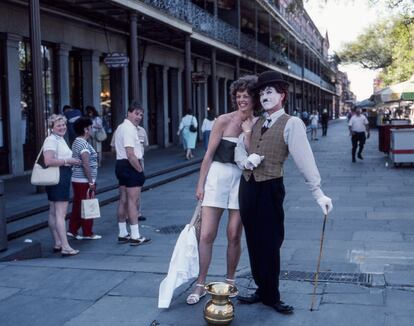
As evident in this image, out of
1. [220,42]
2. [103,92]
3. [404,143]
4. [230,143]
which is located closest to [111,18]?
[103,92]

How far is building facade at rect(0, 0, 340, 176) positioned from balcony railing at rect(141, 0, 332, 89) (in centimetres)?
4

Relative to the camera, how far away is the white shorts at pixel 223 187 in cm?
468

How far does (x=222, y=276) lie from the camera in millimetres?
5465

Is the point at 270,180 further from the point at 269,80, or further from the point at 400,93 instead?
the point at 400,93

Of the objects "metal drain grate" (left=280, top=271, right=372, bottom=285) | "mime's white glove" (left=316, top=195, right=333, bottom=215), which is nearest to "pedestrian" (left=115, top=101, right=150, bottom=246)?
"metal drain grate" (left=280, top=271, right=372, bottom=285)

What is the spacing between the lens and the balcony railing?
18.3 metres

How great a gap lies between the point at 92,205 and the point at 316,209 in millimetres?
4242

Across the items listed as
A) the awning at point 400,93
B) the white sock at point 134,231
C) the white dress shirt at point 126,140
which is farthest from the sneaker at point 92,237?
the awning at point 400,93

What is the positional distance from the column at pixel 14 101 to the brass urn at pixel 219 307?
36.2 ft

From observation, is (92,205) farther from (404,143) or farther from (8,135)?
(404,143)

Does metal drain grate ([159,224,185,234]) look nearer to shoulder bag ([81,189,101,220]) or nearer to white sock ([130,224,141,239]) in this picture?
white sock ([130,224,141,239])

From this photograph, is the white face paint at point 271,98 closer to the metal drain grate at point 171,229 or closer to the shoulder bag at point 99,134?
the metal drain grate at point 171,229

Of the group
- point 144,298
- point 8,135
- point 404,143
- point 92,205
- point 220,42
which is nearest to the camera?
point 144,298

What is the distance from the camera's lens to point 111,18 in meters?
17.7
